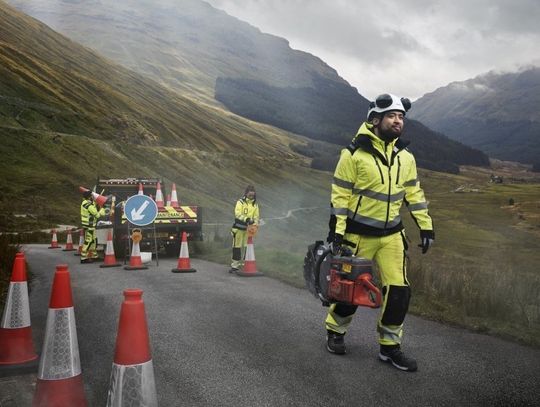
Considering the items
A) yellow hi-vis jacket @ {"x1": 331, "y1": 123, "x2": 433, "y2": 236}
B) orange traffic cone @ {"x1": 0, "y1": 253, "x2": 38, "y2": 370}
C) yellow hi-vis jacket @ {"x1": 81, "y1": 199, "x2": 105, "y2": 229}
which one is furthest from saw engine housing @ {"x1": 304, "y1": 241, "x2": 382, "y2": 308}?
yellow hi-vis jacket @ {"x1": 81, "y1": 199, "x2": 105, "y2": 229}

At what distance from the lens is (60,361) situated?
397cm

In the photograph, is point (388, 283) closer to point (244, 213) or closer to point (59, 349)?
point (59, 349)

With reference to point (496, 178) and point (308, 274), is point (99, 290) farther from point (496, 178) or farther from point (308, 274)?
point (496, 178)

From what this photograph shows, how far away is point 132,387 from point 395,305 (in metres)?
2.79

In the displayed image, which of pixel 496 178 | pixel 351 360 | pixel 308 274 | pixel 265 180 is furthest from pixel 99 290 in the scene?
pixel 496 178

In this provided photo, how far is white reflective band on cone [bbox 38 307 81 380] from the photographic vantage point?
395 cm

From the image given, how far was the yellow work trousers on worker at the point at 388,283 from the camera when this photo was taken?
5.25 meters

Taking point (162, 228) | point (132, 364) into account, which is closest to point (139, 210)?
point (162, 228)

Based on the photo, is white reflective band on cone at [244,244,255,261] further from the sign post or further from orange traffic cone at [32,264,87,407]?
orange traffic cone at [32,264,87,407]

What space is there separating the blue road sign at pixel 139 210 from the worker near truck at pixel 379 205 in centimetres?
865

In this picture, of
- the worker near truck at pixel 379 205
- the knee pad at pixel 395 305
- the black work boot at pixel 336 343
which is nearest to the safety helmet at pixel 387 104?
the worker near truck at pixel 379 205

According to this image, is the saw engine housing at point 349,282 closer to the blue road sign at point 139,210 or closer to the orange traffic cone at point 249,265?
the orange traffic cone at point 249,265

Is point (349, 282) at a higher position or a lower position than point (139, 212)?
lower

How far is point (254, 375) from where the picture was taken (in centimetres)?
491
